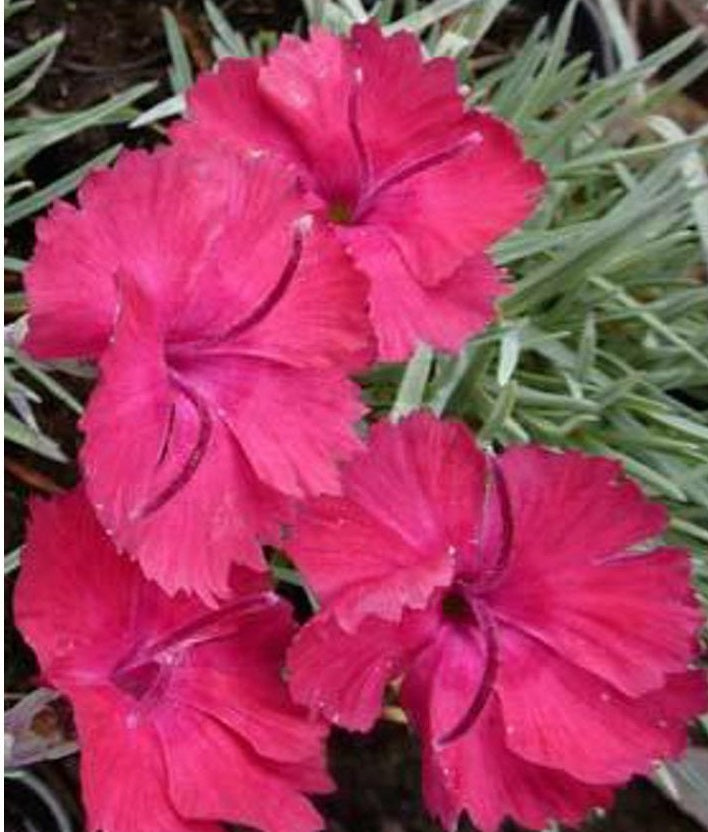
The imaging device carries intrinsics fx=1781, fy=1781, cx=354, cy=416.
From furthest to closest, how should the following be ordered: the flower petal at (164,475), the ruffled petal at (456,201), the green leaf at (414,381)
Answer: the green leaf at (414,381), the ruffled petal at (456,201), the flower petal at (164,475)

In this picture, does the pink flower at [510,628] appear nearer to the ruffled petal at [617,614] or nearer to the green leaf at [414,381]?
the ruffled petal at [617,614]

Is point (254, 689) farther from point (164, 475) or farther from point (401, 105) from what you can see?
point (401, 105)

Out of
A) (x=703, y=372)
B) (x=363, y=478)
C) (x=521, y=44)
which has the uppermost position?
(x=363, y=478)

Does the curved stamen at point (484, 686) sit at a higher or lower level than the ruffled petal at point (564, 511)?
lower

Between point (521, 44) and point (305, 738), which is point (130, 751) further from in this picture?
point (521, 44)

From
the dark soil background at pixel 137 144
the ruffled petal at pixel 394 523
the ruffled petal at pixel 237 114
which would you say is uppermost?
the ruffled petal at pixel 237 114

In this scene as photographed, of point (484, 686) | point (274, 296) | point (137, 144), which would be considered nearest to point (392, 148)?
point (274, 296)

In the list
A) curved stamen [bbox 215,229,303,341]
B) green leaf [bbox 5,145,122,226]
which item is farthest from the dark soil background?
curved stamen [bbox 215,229,303,341]

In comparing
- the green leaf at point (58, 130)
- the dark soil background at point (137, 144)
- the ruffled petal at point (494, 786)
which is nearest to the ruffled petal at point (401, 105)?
the ruffled petal at point (494, 786)

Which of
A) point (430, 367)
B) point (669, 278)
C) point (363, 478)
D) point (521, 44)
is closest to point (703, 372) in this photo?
point (669, 278)
